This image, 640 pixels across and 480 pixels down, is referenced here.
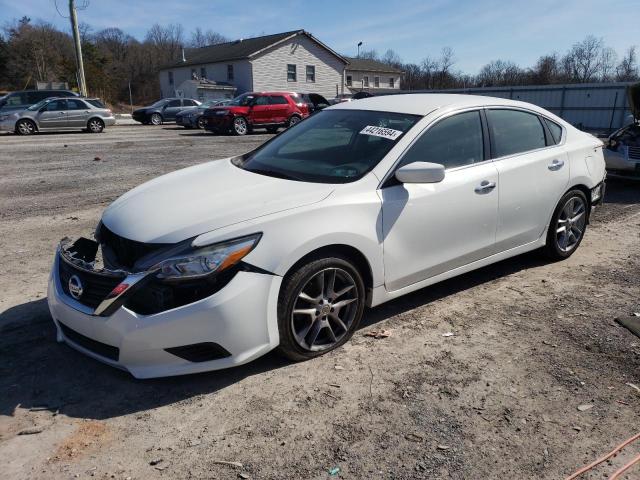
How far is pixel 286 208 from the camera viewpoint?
3238 mm

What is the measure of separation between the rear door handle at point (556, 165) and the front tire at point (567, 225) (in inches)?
11.9

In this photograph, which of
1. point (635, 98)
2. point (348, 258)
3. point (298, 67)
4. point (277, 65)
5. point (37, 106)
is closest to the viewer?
point (348, 258)

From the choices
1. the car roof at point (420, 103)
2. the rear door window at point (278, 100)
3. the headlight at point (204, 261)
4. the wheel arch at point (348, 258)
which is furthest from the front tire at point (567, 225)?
the rear door window at point (278, 100)

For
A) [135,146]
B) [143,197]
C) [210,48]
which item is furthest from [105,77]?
[143,197]

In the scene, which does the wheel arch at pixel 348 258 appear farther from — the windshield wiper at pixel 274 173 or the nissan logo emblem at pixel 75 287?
the nissan logo emblem at pixel 75 287

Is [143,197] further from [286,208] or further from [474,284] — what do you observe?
[474,284]

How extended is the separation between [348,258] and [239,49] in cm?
4591

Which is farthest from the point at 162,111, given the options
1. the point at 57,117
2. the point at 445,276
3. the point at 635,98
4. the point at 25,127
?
the point at 445,276

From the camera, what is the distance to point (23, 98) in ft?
76.1

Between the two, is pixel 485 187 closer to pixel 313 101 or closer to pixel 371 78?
pixel 313 101

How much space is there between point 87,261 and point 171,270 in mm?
818

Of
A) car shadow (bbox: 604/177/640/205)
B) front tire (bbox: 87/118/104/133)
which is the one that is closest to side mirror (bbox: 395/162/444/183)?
car shadow (bbox: 604/177/640/205)

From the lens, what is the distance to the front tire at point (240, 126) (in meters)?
22.0

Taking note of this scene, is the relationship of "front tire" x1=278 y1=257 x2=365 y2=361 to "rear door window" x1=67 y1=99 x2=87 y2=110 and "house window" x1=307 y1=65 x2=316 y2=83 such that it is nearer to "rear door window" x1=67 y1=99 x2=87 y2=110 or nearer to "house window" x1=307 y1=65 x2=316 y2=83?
→ "rear door window" x1=67 y1=99 x2=87 y2=110
